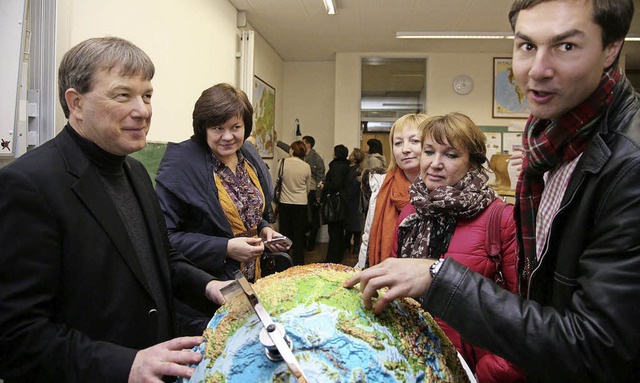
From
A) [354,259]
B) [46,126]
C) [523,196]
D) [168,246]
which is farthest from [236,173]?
[354,259]

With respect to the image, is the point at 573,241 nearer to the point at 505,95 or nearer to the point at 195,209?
the point at 195,209

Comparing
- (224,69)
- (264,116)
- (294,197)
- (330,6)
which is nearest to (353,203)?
(294,197)

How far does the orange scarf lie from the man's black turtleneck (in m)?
1.25

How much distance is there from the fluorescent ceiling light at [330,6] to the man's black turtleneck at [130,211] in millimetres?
4633

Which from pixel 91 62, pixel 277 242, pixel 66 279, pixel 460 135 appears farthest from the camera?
pixel 277 242

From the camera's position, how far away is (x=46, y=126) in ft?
7.76

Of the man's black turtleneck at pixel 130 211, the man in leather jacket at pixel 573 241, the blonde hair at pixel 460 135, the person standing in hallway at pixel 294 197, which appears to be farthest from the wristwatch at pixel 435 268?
the person standing in hallway at pixel 294 197

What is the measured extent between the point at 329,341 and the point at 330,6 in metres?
5.36

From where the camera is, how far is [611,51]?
856 mm

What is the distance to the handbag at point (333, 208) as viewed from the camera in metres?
6.00

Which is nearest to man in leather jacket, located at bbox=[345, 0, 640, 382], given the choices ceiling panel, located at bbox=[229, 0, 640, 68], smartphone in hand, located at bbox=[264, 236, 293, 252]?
smartphone in hand, located at bbox=[264, 236, 293, 252]

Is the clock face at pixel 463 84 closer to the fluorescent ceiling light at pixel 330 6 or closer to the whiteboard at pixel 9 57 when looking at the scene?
the fluorescent ceiling light at pixel 330 6

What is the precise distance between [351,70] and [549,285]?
7667 millimetres

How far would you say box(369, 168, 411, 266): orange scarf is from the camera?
2.27m
